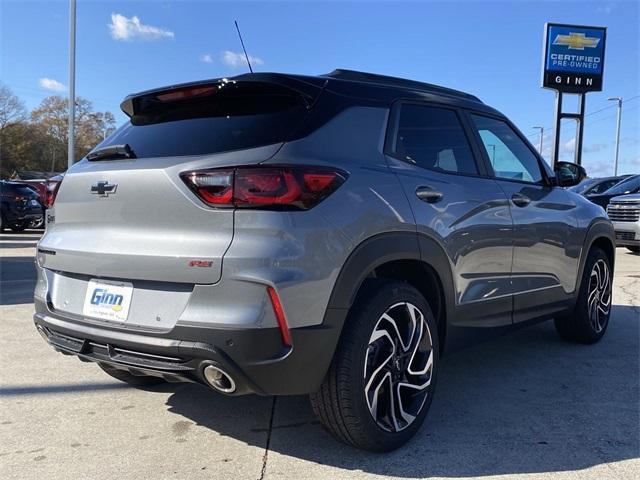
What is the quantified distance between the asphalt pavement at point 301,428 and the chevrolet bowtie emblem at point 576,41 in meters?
20.3

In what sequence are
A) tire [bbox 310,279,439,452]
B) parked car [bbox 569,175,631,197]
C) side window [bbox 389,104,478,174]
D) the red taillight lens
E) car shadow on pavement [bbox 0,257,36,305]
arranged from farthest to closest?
parked car [bbox 569,175,631,197] → car shadow on pavement [bbox 0,257,36,305] → side window [bbox 389,104,478,174] → tire [bbox 310,279,439,452] → the red taillight lens

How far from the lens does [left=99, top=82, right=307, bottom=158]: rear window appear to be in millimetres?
2602

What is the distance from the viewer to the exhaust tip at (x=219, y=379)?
7.88ft

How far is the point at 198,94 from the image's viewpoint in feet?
9.37

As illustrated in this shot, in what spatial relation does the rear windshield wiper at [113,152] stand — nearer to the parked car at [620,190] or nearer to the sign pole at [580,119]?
the parked car at [620,190]

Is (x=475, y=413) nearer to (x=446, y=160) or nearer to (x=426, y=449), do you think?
(x=426, y=449)

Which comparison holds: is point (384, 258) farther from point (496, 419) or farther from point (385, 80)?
point (496, 419)

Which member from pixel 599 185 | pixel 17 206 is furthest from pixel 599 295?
pixel 17 206

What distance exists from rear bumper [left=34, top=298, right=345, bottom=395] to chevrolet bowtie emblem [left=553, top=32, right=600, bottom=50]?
22581mm

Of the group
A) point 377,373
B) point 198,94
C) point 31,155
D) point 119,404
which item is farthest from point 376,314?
point 31,155

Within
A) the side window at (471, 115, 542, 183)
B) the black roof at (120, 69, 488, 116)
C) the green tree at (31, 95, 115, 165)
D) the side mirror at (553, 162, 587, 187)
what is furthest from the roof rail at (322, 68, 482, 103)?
the green tree at (31, 95, 115, 165)

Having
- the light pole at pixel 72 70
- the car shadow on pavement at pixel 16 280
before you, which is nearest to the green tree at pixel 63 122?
the light pole at pixel 72 70

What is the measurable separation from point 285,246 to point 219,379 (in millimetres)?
638

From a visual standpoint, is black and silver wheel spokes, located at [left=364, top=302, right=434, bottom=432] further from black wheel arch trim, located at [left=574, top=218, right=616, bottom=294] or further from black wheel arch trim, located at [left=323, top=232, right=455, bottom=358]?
black wheel arch trim, located at [left=574, top=218, right=616, bottom=294]
